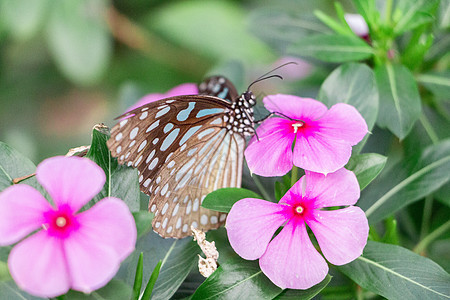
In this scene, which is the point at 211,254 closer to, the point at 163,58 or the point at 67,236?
the point at 67,236

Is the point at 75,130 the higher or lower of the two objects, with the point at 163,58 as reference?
lower

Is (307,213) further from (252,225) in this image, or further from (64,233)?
(64,233)

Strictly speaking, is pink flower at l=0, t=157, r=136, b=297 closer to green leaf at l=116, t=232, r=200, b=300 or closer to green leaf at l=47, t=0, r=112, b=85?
green leaf at l=116, t=232, r=200, b=300

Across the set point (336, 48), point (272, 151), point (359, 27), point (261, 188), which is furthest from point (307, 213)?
point (359, 27)

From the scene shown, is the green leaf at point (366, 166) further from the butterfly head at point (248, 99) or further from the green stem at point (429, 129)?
the green stem at point (429, 129)

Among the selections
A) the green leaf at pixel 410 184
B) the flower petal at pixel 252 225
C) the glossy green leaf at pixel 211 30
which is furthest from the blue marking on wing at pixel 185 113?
the glossy green leaf at pixel 211 30

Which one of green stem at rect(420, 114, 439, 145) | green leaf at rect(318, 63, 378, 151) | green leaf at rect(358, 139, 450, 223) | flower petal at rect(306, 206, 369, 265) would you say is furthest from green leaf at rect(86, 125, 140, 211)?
green stem at rect(420, 114, 439, 145)

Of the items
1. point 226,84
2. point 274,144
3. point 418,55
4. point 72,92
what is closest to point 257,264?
point 274,144
